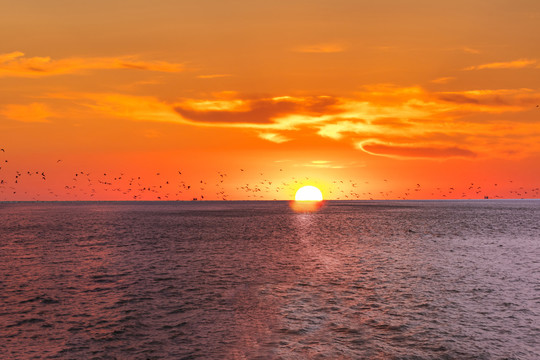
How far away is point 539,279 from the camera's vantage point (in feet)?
114

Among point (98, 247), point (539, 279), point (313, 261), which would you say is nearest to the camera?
point (539, 279)

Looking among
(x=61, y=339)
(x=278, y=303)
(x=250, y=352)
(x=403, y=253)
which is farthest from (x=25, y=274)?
(x=403, y=253)

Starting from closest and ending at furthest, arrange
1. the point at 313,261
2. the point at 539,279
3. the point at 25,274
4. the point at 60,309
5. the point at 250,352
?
the point at 250,352 → the point at 60,309 → the point at 539,279 → the point at 25,274 → the point at 313,261

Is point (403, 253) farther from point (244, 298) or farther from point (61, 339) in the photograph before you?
point (61, 339)

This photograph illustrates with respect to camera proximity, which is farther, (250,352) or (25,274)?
(25,274)

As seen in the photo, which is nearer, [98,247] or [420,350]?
[420,350]

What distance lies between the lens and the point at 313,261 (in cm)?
4597

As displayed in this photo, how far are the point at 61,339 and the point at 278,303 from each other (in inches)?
480

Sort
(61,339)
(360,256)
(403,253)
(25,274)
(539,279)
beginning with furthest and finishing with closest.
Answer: (403,253), (360,256), (25,274), (539,279), (61,339)

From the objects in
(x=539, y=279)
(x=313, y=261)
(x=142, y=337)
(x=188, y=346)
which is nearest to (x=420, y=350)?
(x=188, y=346)

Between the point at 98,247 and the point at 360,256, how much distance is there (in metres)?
36.6

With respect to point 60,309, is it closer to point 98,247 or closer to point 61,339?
point 61,339

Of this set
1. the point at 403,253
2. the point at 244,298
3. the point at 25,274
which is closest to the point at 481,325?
the point at 244,298

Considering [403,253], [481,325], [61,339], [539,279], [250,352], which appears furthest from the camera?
[403,253]
